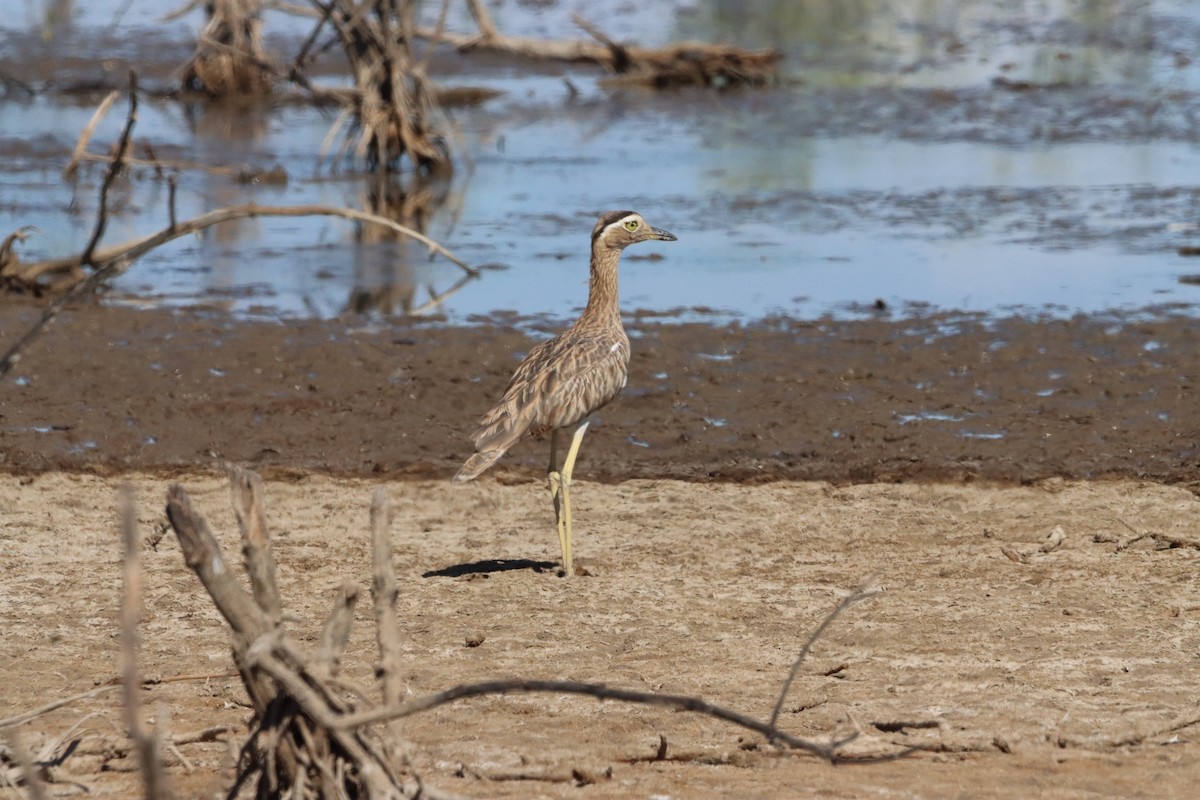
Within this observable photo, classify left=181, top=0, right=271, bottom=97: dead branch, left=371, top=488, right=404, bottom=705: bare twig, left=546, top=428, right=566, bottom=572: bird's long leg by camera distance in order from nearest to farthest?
left=371, top=488, right=404, bottom=705: bare twig, left=546, top=428, right=566, bottom=572: bird's long leg, left=181, top=0, right=271, bottom=97: dead branch

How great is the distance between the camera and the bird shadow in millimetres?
7273

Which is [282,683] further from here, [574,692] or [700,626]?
[700,626]

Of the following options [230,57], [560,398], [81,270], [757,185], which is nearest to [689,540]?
[560,398]

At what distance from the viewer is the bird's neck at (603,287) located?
8.19 meters

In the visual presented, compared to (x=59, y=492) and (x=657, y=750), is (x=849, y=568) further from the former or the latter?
(x=59, y=492)

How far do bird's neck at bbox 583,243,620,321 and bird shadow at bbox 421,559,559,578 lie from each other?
129 centimetres

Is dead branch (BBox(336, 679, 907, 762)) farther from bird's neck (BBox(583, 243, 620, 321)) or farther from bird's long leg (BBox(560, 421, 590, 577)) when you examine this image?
bird's neck (BBox(583, 243, 620, 321))

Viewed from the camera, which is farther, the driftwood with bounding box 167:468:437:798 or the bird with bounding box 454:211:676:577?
the bird with bounding box 454:211:676:577

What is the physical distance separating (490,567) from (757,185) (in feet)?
35.3

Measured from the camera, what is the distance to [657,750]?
5.21 m

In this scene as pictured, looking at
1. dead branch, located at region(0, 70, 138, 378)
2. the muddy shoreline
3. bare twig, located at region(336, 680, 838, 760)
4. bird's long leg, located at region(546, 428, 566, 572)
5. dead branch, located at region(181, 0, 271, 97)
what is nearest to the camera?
dead branch, located at region(0, 70, 138, 378)

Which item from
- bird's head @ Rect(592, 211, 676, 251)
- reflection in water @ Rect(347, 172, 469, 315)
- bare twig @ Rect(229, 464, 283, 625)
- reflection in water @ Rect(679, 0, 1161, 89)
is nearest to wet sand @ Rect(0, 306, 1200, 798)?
bare twig @ Rect(229, 464, 283, 625)

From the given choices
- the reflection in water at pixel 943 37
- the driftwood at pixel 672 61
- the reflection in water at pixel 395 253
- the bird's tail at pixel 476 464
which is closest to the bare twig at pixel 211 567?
the bird's tail at pixel 476 464

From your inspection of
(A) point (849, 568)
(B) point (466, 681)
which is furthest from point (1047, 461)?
(B) point (466, 681)
